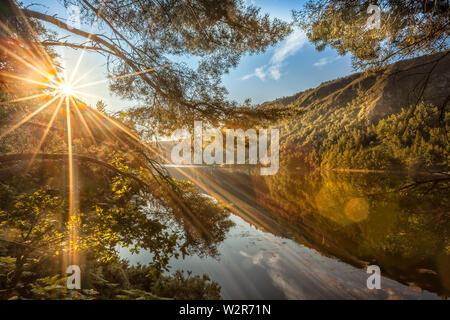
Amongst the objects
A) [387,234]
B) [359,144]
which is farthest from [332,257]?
[359,144]

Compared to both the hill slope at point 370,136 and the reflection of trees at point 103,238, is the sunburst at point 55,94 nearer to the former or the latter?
the reflection of trees at point 103,238

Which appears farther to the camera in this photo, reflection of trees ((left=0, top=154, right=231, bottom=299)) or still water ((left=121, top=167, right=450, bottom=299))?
still water ((left=121, top=167, right=450, bottom=299))

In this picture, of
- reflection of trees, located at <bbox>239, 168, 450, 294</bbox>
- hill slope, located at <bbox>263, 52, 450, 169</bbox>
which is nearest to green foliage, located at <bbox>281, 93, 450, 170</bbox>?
hill slope, located at <bbox>263, 52, 450, 169</bbox>

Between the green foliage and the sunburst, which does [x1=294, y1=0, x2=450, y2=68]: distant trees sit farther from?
the sunburst

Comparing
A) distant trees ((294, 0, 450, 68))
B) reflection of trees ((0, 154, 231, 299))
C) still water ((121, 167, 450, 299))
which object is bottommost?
still water ((121, 167, 450, 299))

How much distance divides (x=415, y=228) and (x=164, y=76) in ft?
28.4

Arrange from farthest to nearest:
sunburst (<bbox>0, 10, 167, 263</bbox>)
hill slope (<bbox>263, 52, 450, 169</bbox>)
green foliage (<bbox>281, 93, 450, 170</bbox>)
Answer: green foliage (<bbox>281, 93, 450, 170</bbox>) → hill slope (<bbox>263, 52, 450, 169</bbox>) → sunburst (<bbox>0, 10, 167, 263</bbox>)

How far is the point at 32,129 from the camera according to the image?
5863 mm

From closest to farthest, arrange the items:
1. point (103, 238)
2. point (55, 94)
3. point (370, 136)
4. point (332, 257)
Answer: point (55, 94)
point (103, 238)
point (332, 257)
point (370, 136)

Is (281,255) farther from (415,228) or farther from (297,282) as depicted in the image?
(415,228)

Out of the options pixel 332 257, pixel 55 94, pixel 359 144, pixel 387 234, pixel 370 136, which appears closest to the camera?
pixel 55 94

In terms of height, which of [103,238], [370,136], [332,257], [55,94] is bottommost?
[332,257]

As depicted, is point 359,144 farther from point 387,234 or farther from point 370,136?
point 387,234

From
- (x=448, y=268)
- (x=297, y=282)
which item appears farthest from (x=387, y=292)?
(x=448, y=268)
